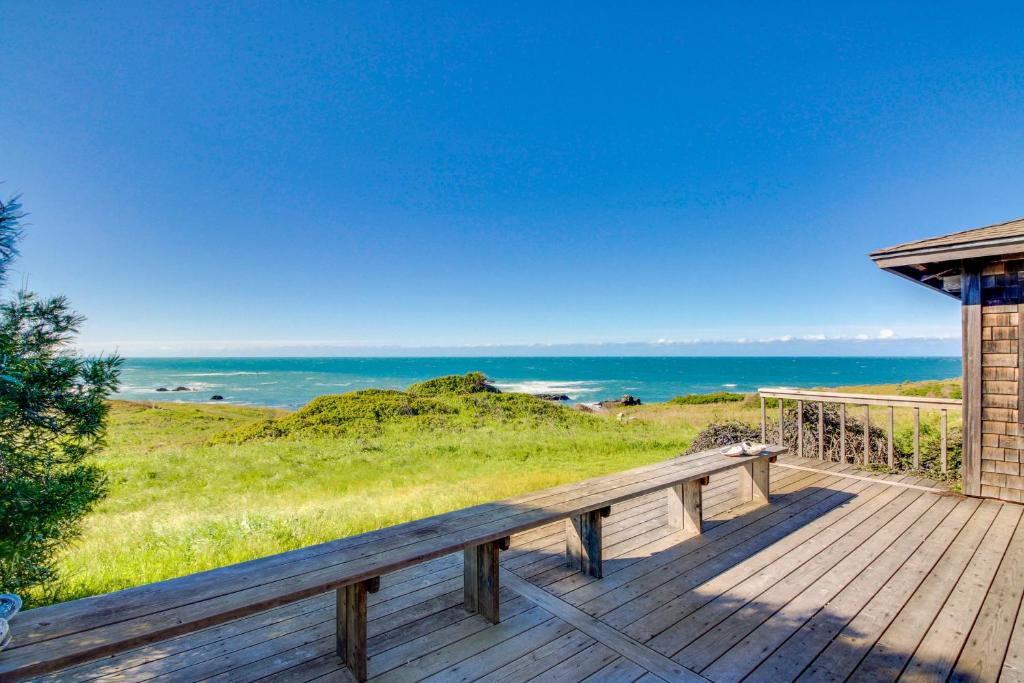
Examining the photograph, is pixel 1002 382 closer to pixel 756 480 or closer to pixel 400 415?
pixel 756 480

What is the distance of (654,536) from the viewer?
11.7 ft

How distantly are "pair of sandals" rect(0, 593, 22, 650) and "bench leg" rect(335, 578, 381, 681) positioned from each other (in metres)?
1.04

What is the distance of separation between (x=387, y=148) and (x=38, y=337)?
447 inches

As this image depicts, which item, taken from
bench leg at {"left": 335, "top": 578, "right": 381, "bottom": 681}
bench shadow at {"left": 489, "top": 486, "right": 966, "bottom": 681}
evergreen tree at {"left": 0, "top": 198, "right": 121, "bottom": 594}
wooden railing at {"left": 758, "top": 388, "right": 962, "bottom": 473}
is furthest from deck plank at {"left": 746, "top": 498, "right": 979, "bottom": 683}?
evergreen tree at {"left": 0, "top": 198, "right": 121, "bottom": 594}

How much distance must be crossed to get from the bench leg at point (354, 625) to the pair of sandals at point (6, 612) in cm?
104

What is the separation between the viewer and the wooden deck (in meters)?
1.96

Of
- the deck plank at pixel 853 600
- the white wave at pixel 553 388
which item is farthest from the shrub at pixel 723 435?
the white wave at pixel 553 388

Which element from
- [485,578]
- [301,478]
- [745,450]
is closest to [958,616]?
[745,450]

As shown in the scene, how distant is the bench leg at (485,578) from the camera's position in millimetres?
2338

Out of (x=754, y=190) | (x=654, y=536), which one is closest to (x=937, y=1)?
(x=754, y=190)

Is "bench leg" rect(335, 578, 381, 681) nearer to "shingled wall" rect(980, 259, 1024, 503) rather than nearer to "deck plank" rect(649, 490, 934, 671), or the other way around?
"deck plank" rect(649, 490, 934, 671)

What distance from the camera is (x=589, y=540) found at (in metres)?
2.86

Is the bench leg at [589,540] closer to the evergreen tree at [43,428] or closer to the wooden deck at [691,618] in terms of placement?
the wooden deck at [691,618]

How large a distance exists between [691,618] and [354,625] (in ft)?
6.02
